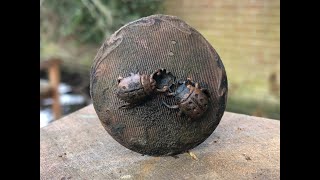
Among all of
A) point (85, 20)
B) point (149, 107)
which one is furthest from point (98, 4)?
point (149, 107)

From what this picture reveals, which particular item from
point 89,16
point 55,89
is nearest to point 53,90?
point 55,89

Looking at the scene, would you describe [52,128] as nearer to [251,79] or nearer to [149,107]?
[149,107]

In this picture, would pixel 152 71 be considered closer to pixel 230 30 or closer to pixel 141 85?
pixel 141 85

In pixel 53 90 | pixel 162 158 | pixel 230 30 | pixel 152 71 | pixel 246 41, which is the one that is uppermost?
pixel 152 71

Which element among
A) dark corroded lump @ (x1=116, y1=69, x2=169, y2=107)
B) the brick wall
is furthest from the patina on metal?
the brick wall

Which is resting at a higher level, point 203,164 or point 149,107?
point 149,107

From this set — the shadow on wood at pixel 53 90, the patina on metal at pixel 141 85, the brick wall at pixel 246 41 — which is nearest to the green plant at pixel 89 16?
the shadow on wood at pixel 53 90
